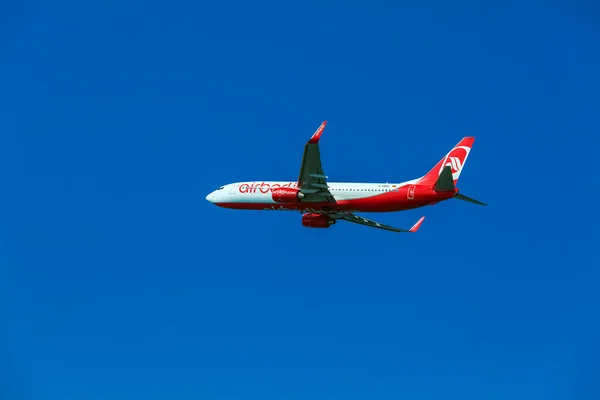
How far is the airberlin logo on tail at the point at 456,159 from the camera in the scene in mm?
76200

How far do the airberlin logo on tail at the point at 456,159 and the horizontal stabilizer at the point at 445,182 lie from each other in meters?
3.31

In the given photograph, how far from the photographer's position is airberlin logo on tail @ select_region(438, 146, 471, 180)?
7620 cm

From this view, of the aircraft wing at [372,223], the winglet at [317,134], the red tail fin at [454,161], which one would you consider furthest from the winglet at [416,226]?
the winglet at [317,134]

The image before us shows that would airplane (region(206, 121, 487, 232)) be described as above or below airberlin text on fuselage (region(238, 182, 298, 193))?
below


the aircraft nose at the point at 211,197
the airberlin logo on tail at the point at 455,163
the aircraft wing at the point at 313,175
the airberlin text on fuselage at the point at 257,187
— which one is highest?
the aircraft nose at the point at 211,197

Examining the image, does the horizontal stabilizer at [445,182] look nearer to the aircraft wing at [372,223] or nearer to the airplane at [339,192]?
the airplane at [339,192]

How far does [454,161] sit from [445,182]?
4221mm

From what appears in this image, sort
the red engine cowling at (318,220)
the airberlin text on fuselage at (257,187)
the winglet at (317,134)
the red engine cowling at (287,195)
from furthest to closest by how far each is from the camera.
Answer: the red engine cowling at (318,220), the airberlin text on fuselage at (257,187), the red engine cowling at (287,195), the winglet at (317,134)

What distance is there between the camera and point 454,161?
76500mm

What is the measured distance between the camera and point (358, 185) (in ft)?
256

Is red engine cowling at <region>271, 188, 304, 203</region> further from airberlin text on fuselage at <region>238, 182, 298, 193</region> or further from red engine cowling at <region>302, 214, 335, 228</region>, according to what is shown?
red engine cowling at <region>302, 214, 335, 228</region>

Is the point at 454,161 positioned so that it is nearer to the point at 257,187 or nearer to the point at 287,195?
the point at 287,195

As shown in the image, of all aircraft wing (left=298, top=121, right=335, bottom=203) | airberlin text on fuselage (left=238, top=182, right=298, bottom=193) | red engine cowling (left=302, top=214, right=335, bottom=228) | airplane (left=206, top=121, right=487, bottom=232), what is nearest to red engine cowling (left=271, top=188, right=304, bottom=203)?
airplane (left=206, top=121, right=487, bottom=232)

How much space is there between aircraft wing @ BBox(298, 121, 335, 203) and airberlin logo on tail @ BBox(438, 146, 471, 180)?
8958 millimetres
